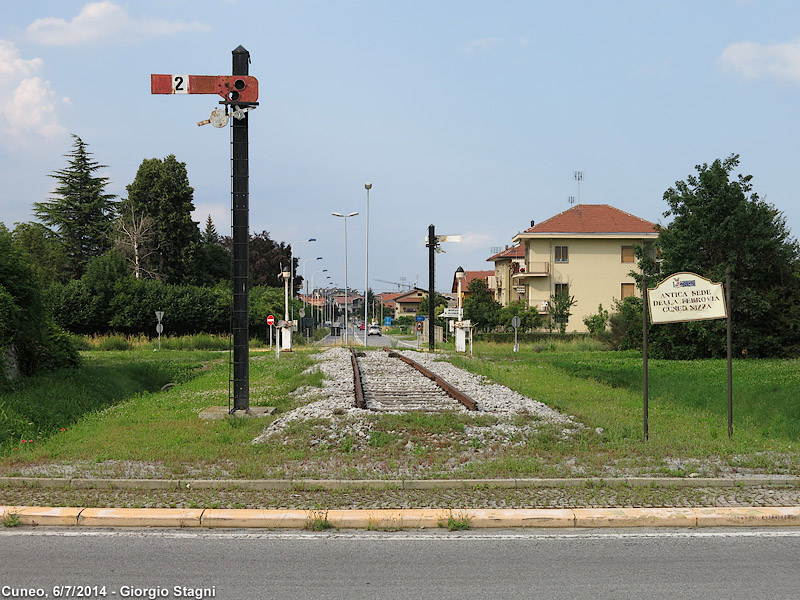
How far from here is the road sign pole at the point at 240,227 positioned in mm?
13219

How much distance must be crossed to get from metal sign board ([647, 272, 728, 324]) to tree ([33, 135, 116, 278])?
65878mm

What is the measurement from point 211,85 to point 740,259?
1201 inches

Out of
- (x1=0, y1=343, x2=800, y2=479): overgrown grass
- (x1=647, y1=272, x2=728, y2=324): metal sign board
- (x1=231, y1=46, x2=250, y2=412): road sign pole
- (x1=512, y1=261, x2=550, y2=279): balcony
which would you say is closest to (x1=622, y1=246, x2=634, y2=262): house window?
(x1=512, y1=261, x2=550, y2=279): balcony

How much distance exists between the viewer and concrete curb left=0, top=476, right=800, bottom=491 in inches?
321

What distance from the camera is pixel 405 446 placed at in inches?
402

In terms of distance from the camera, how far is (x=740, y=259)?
3597 centimetres

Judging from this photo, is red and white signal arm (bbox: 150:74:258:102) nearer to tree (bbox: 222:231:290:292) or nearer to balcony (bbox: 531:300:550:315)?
balcony (bbox: 531:300:550:315)

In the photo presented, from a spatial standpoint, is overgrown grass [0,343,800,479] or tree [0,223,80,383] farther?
tree [0,223,80,383]

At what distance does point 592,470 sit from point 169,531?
16.0ft

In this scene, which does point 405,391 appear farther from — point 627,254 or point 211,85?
point 627,254

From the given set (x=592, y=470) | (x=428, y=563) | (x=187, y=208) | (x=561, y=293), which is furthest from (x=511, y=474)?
(x=187, y=208)

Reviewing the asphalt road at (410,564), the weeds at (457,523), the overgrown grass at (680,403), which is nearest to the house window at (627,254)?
the overgrown grass at (680,403)

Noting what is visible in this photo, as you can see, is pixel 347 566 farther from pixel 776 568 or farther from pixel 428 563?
pixel 776 568

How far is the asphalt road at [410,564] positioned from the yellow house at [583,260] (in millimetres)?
60913
